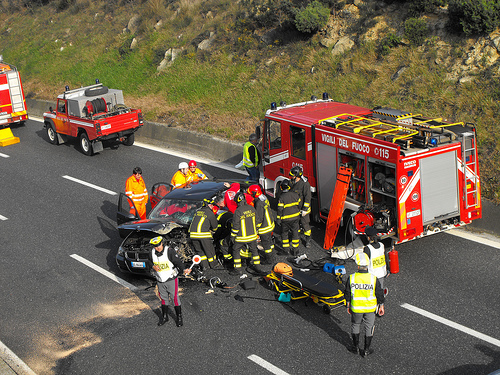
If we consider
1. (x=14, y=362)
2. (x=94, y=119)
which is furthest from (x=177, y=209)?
(x=94, y=119)

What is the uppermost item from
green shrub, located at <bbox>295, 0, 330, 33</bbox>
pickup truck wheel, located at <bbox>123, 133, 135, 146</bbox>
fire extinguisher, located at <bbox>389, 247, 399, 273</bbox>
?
green shrub, located at <bbox>295, 0, 330, 33</bbox>

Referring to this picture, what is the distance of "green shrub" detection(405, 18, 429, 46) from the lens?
17203 millimetres

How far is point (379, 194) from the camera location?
32.9 feet

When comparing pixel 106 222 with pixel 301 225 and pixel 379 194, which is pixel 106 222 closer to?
pixel 301 225

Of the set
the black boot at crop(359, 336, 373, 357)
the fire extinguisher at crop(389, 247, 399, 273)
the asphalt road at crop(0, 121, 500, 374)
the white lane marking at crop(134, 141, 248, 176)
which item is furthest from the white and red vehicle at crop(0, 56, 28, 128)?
the black boot at crop(359, 336, 373, 357)

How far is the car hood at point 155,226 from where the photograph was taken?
30.8ft

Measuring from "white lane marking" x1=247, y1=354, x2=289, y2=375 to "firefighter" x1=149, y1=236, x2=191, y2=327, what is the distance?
1.51 meters

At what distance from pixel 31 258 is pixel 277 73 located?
39.9 ft

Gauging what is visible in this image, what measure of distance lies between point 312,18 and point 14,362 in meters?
16.3

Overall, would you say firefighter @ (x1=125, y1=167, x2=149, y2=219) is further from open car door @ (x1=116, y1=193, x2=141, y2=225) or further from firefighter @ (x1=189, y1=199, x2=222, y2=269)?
firefighter @ (x1=189, y1=199, x2=222, y2=269)

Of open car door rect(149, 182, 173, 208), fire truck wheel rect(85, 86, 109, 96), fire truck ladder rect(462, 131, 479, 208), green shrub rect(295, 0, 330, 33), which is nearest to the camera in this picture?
fire truck ladder rect(462, 131, 479, 208)

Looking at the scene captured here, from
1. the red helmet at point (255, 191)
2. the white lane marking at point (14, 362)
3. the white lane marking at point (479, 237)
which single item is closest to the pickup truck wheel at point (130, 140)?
the red helmet at point (255, 191)

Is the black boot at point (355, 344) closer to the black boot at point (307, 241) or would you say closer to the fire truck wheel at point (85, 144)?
the black boot at point (307, 241)

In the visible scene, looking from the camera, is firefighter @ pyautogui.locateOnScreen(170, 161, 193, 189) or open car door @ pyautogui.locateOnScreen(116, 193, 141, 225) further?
firefighter @ pyautogui.locateOnScreen(170, 161, 193, 189)
